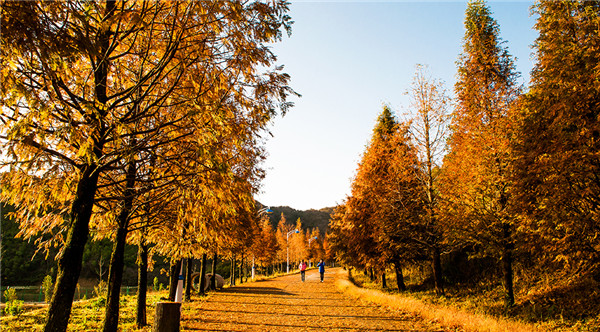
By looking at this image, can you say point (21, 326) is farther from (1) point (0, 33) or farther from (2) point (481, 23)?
(2) point (481, 23)

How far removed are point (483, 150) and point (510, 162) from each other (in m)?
Result: 1.18

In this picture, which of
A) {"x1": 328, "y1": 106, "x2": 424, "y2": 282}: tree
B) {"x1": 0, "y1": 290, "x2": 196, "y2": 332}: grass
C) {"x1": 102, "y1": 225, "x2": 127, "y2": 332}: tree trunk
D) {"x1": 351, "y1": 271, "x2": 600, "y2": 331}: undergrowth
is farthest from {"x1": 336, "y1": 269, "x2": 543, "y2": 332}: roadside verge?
{"x1": 102, "y1": 225, "x2": 127, "y2": 332}: tree trunk

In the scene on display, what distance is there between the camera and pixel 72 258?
4.75 m

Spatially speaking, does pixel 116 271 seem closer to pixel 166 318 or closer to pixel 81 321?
pixel 166 318

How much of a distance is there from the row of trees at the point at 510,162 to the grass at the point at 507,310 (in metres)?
0.91

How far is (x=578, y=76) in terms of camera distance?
8.85 m

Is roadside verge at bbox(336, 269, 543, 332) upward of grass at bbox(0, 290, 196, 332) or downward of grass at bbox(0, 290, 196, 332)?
upward

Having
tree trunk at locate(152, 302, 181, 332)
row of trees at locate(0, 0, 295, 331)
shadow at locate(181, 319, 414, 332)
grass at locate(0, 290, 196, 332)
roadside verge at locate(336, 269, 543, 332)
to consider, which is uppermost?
row of trees at locate(0, 0, 295, 331)

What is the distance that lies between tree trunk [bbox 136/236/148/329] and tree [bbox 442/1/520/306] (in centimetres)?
1120

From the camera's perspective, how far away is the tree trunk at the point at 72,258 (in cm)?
454

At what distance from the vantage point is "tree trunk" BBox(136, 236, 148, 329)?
30.8ft

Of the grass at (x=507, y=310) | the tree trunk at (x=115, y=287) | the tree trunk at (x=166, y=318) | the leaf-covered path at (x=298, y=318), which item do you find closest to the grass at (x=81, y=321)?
the tree trunk at (x=115, y=287)

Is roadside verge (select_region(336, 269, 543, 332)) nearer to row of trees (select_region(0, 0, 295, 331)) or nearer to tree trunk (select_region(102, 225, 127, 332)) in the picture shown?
row of trees (select_region(0, 0, 295, 331))

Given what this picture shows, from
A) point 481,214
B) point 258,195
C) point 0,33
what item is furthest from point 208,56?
point 258,195
